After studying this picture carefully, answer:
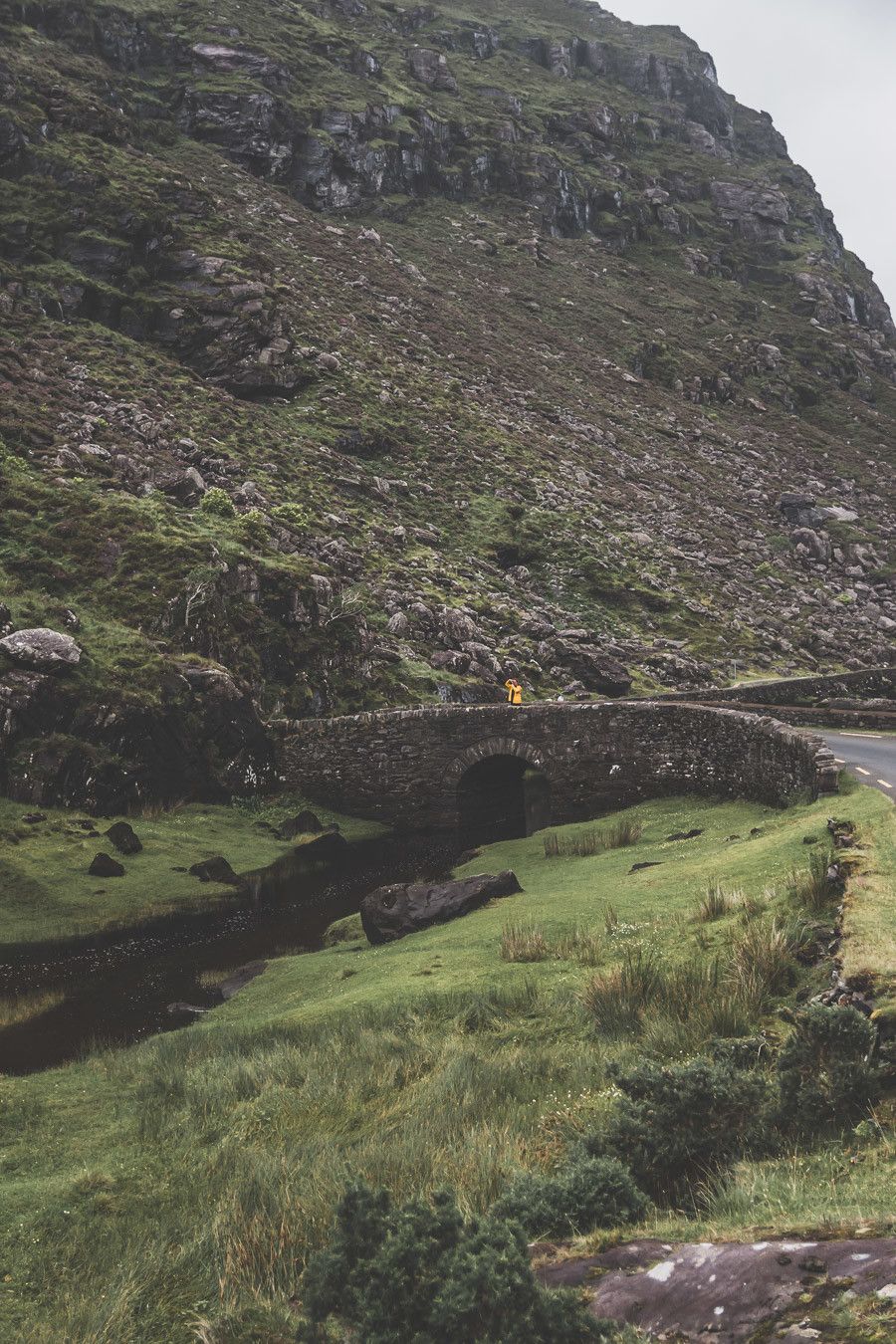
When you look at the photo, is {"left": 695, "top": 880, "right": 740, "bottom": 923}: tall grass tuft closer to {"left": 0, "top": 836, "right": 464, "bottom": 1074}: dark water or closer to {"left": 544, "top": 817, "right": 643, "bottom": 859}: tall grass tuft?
{"left": 0, "top": 836, "right": 464, "bottom": 1074}: dark water

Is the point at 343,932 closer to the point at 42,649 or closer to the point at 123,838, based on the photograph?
the point at 123,838

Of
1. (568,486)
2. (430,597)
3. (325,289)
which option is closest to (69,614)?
(430,597)

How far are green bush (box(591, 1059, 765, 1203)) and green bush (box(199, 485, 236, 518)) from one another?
3688 cm

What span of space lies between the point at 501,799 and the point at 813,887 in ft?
80.3

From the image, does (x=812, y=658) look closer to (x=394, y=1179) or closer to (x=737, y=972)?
(x=737, y=972)

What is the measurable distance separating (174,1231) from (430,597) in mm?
39245

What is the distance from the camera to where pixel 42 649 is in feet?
Answer: 83.2

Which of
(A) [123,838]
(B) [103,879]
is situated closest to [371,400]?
(A) [123,838]

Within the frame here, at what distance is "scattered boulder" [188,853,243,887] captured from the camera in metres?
23.3

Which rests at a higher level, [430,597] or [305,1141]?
[430,597]

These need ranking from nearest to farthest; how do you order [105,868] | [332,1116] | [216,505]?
[332,1116]
[105,868]
[216,505]

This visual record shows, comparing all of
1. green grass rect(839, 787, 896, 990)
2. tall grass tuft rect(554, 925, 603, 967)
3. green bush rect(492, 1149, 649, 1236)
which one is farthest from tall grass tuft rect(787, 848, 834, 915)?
green bush rect(492, 1149, 649, 1236)

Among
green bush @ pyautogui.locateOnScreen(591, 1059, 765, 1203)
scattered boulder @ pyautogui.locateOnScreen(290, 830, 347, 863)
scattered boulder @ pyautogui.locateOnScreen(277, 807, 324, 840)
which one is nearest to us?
green bush @ pyautogui.locateOnScreen(591, 1059, 765, 1203)

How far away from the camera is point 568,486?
64.7m
